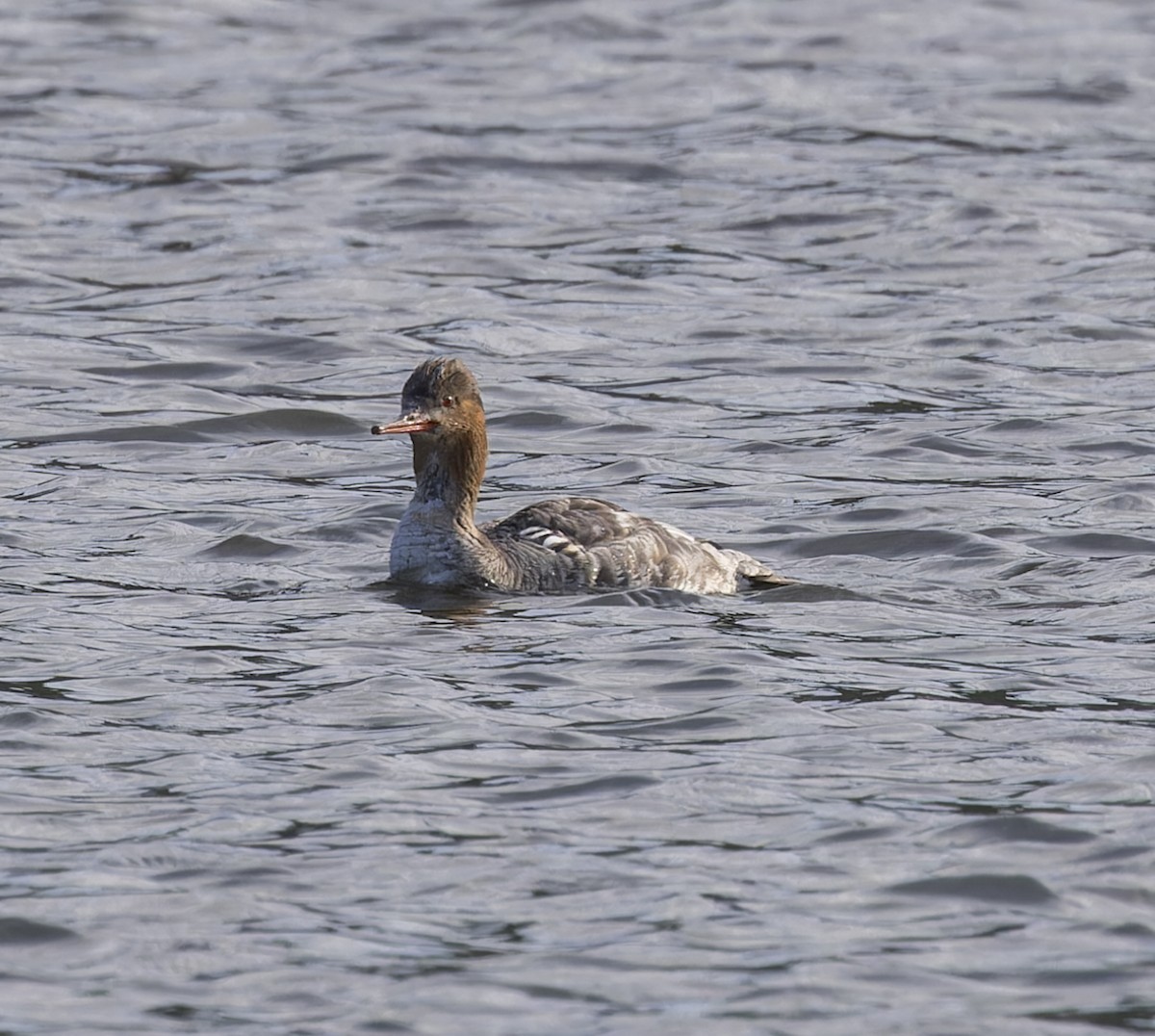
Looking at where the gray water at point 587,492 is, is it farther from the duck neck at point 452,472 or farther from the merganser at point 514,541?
the duck neck at point 452,472

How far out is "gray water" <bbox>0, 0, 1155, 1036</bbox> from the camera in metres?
7.79

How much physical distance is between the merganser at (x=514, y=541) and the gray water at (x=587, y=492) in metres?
0.17

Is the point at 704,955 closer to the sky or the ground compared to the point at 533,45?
closer to the ground

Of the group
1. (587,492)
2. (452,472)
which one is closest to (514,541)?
(452,472)

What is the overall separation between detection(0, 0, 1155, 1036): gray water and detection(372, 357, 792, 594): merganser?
17 centimetres

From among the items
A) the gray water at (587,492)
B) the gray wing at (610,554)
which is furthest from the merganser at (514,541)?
the gray water at (587,492)

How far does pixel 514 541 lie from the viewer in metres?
12.3

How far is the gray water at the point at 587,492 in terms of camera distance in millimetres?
7793

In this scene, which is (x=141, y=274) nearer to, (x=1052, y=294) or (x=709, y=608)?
(x=1052, y=294)

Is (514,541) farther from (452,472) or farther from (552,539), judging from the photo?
(452,472)

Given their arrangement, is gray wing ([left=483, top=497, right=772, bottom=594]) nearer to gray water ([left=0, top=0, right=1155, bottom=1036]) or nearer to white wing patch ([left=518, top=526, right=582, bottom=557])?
Result: white wing patch ([left=518, top=526, right=582, bottom=557])

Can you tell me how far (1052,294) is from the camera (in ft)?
63.1

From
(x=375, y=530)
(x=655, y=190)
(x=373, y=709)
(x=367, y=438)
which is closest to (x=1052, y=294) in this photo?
(x=655, y=190)

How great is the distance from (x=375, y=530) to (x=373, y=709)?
11.7ft
